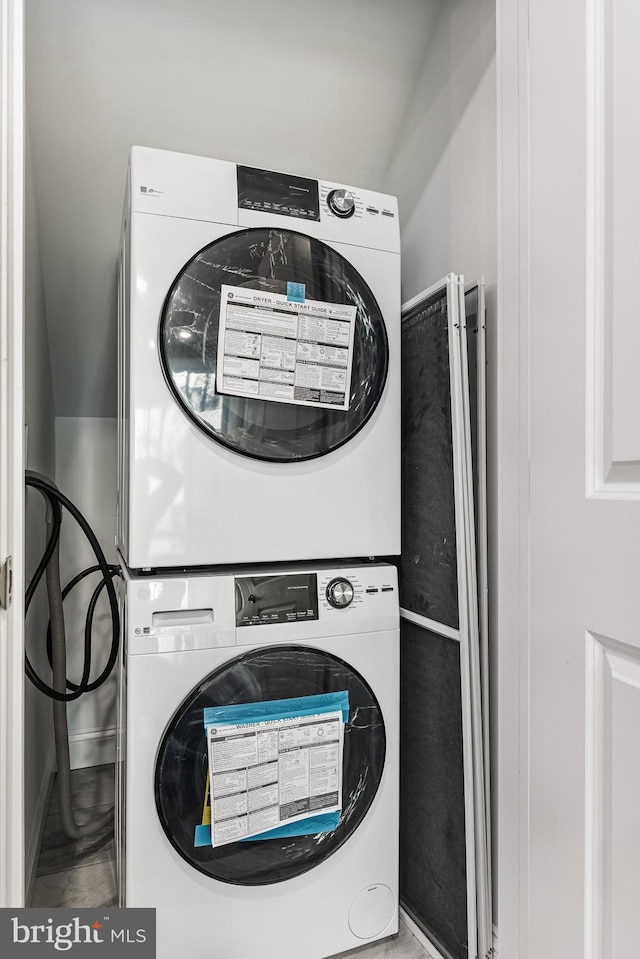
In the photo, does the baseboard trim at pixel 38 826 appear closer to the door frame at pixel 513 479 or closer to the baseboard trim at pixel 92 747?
the baseboard trim at pixel 92 747

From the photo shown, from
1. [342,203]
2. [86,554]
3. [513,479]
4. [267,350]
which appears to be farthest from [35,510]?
[513,479]

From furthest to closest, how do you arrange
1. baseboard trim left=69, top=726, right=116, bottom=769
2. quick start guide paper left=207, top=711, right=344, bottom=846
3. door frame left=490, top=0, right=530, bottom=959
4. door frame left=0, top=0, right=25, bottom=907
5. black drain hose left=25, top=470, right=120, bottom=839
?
baseboard trim left=69, top=726, right=116, bottom=769 → black drain hose left=25, top=470, right=120, bottom=839 → quick start guide paper left=207, top=711, right=344, bottom=846 → door frame left=490, top=0, right=530, bottom=959 → door frame left=0, top=0, right=25, bottom=907

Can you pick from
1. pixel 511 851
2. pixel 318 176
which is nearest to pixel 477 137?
pixel 318 176

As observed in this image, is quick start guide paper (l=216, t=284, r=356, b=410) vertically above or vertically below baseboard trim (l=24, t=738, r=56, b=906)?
above

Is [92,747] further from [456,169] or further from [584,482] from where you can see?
[456,169]

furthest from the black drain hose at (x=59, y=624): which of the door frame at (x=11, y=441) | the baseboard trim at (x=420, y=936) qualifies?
the baseboard trim at (x=420, y=936)

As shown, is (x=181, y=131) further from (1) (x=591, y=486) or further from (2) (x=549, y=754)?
(2) (x=549, y=754)

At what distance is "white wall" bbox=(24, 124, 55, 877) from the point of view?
152 centimetres

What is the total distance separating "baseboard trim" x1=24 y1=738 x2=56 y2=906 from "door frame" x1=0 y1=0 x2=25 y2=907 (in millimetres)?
737

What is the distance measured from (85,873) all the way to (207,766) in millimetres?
737

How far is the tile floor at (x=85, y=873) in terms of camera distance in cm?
136

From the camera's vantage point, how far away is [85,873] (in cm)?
158

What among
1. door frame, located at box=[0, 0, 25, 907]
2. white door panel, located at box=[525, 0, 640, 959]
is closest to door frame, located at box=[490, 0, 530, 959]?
white door panel, located at box=[525, 0, 640, 959]

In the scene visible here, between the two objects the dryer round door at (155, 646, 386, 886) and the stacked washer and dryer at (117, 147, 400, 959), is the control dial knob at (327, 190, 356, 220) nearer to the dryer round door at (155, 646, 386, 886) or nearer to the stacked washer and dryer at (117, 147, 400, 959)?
the stacked washer and dryer at (117, 147, 400, 959)
